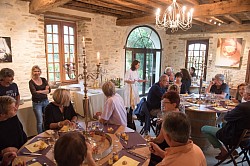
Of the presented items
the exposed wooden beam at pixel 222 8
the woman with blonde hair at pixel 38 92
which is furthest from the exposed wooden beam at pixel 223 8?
the woman with blonde hair at pixel 38 92

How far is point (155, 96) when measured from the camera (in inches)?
146

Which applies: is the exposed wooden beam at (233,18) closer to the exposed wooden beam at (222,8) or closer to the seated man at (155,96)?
the exposed wooden beam at (222,8)

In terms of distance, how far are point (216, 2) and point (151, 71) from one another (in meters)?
4.32

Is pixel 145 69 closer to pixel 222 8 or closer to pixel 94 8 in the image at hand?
pixel 94 8

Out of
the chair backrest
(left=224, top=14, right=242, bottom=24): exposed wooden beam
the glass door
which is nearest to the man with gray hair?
the chair backrest

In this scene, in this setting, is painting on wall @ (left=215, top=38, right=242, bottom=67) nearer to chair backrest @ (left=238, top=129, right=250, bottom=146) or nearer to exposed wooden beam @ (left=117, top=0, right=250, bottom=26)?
exposed wooden beam @ (left=117, top=0, right=250, bottom=26)

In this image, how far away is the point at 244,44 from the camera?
6473 millimetres

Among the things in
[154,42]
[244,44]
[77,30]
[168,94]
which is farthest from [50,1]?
[244,44]

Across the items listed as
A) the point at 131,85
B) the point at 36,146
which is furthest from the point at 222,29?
the point at 36,146

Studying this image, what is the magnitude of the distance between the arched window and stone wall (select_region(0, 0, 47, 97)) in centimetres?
330

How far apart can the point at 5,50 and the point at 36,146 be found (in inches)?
116

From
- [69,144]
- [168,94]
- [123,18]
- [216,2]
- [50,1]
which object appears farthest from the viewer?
[123,18]

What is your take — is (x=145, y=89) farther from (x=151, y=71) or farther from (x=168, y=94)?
(x=168, y=94)

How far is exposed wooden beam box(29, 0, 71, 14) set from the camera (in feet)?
11.0
